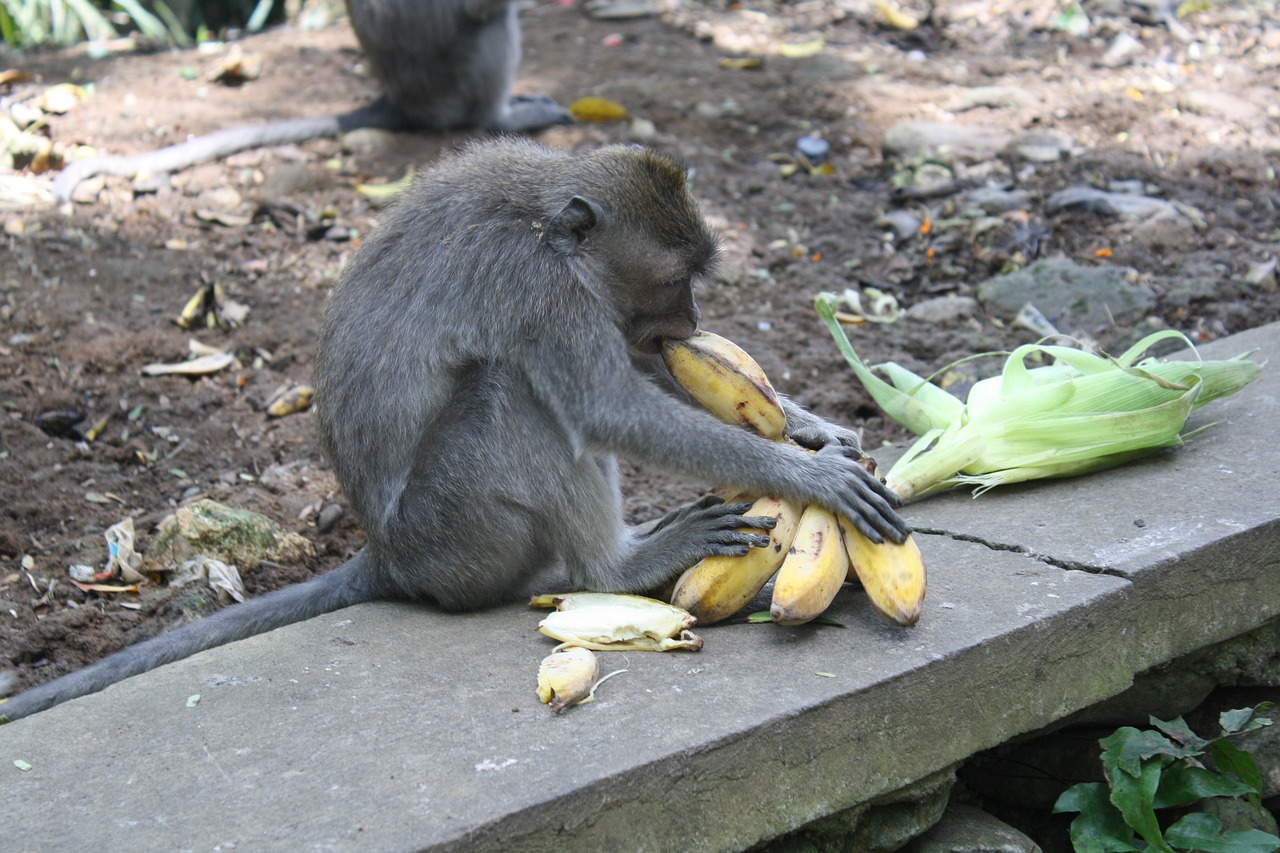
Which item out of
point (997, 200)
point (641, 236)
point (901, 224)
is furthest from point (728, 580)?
point (997, 200)

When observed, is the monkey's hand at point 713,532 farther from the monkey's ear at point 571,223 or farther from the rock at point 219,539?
the rock at point 219,539

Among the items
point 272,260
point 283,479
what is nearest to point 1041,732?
point 283,479

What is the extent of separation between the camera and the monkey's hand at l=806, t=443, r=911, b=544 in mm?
3311

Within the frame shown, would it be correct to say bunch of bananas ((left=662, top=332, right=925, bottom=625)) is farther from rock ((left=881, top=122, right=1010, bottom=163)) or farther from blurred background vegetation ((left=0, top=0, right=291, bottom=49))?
blurred background vegetation ((left=0, top=0, right=291, bottom=49))

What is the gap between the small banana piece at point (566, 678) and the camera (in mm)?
2920

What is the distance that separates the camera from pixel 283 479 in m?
4.89

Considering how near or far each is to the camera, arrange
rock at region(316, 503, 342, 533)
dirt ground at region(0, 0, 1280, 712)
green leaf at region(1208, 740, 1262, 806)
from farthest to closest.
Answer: dirt ground at region(0, 0, 1280, 712), rock at region(316, 503, 342, 533), green leaf at region(1208, 740, 1262, 806)

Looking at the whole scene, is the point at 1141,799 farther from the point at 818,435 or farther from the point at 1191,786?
the point at 818,435

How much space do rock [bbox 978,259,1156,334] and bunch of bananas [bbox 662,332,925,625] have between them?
9.03 ft

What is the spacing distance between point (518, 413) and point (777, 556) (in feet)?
2.72

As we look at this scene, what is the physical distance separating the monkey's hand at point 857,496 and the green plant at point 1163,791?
83cm

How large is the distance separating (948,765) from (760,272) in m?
3.90

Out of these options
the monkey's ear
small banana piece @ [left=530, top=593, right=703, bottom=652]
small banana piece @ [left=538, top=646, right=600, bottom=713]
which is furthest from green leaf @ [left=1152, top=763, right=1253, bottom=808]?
the monkey's ear

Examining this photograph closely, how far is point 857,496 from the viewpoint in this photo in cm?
337
